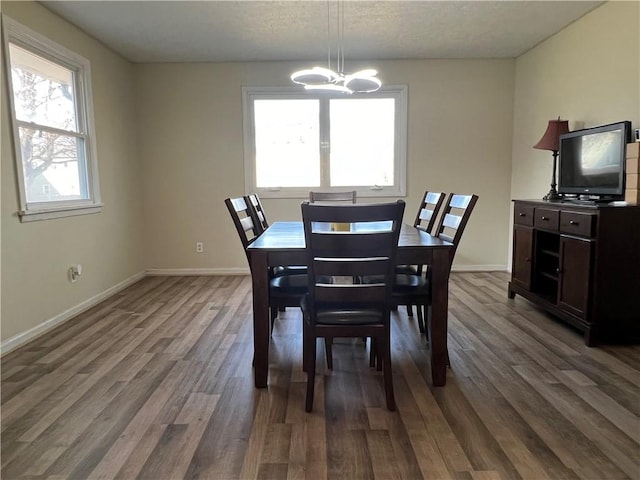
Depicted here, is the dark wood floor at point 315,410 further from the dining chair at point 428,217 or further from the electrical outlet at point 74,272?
the electrical outlet at point 74,272

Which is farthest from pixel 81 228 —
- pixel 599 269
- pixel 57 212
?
pixel 599 269

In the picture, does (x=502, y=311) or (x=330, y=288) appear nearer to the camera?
(x=330, y=288)

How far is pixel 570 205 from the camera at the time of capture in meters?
2.84

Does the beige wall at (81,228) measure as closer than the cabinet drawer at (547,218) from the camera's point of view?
Yes

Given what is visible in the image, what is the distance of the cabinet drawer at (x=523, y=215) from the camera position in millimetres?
3429

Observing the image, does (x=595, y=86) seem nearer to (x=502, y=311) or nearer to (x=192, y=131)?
(x=502, y=311)

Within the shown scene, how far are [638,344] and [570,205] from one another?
1026 mm

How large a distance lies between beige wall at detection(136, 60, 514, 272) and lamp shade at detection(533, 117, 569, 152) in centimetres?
122

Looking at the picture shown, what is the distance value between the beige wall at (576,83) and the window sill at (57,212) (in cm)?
449

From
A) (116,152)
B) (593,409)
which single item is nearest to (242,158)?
(116,152)

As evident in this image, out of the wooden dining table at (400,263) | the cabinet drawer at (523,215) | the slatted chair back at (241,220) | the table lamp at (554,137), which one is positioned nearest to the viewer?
the wooden dining table at (400,263)

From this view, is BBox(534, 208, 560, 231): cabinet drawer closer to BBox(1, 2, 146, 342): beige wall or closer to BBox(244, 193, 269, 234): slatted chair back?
BBox(244, 193, 269, 234): slatted chair back

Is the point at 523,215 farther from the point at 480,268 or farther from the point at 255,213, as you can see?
the point at 255,213

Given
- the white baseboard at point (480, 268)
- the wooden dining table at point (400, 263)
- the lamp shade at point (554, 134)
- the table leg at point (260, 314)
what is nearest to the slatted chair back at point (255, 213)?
the wooden dining table at point (400, 263)
